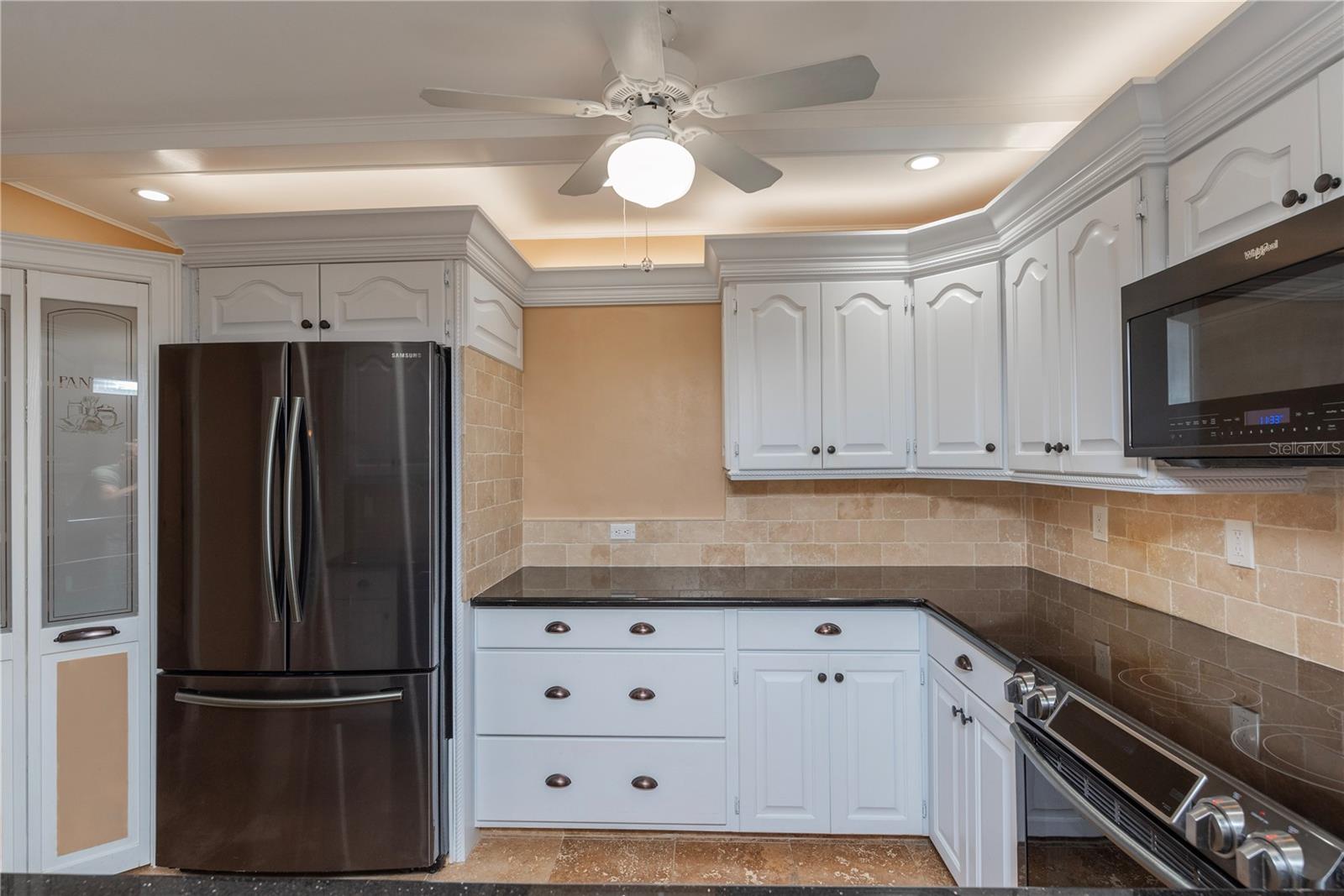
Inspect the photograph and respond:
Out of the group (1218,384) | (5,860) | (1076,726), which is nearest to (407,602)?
(5,860)

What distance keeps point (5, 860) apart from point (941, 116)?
3851 millimetres

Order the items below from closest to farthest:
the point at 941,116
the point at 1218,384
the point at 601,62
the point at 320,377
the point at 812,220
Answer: the point at 1218,384 → the point at 601,62 → the point at 941,116 → the point at 320,377 → the point at 812,220

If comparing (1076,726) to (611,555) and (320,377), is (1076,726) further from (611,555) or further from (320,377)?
(320,377)

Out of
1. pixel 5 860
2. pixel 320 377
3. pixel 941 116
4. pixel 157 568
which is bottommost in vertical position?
pixel 5 860

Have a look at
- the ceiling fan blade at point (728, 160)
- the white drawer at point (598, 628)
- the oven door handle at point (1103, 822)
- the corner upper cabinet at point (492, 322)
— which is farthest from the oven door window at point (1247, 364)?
the corner upper cabinet at point (492, 322)

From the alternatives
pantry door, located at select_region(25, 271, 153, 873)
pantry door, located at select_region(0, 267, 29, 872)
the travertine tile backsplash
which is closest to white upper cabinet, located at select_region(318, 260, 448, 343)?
pantry door, located at select_region(25, 271, 153, 873)

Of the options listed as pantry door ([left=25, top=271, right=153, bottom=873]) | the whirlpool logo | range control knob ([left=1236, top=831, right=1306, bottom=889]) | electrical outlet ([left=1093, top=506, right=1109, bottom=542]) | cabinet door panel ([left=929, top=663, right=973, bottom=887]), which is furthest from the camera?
electrical outlet ([left=1093, top=506, right=1109, bottom=542])

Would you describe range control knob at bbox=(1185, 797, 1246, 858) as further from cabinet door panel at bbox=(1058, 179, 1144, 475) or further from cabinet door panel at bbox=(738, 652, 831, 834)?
cabinet door panel at bbox=(738, 652, 831, 834)

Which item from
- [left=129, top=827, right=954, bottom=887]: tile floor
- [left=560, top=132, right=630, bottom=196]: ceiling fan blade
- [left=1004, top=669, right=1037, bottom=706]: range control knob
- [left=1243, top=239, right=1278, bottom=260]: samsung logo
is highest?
[left=560, top=132, right=630, bottom=196]: ceiling fan blade

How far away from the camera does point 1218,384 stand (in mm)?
1308

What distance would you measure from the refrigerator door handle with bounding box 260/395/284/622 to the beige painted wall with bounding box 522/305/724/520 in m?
1.10

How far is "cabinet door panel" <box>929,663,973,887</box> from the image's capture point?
199 centimetres

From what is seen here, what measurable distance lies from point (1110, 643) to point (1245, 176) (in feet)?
3.81

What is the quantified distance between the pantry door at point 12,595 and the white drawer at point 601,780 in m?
1.44
